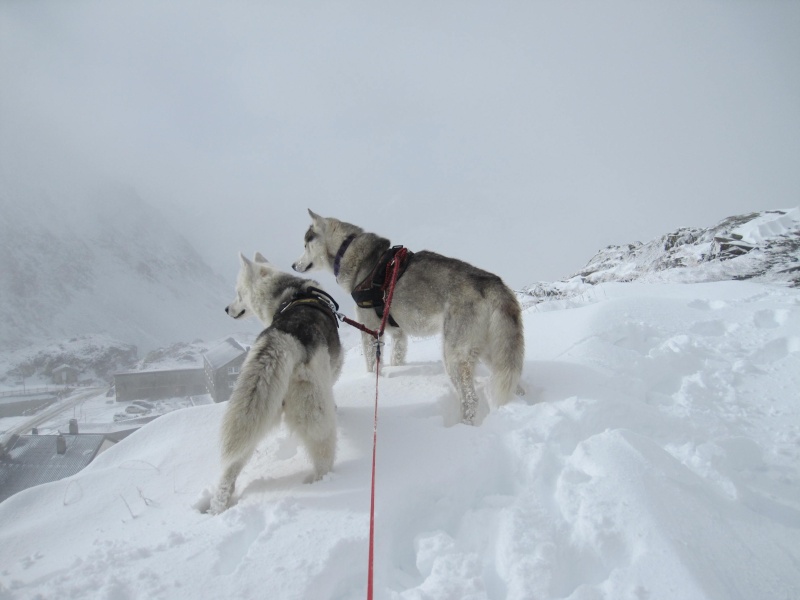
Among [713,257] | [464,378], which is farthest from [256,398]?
[713,257]

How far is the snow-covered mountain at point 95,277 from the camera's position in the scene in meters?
107

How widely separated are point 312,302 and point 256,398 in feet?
5.77

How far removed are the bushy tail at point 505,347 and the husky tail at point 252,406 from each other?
231cm

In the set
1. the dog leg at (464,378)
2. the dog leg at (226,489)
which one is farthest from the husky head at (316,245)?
the dog leg at (226,489)

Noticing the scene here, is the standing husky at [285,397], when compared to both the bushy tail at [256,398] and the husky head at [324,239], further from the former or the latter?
the husky head at [324,239]

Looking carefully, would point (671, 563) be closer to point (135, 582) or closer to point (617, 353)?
point (135, 582)

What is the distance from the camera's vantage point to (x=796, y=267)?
30.3 ft

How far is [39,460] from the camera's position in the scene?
73.7 ft

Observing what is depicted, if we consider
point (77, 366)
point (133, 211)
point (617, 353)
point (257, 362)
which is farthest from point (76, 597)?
point (133, 211)

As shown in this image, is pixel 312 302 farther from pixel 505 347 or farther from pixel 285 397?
pixel 505 347

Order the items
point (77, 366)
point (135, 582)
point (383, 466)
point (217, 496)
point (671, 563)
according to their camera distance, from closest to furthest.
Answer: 1. point (671, 563)
2. point (135, 582)
3. point (217, 496)
4. point (383, 466)
5. point (77, 366)

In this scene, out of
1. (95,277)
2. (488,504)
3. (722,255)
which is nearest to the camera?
(488,504)

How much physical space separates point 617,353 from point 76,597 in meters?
5.80

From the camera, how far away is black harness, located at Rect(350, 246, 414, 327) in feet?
18.1
